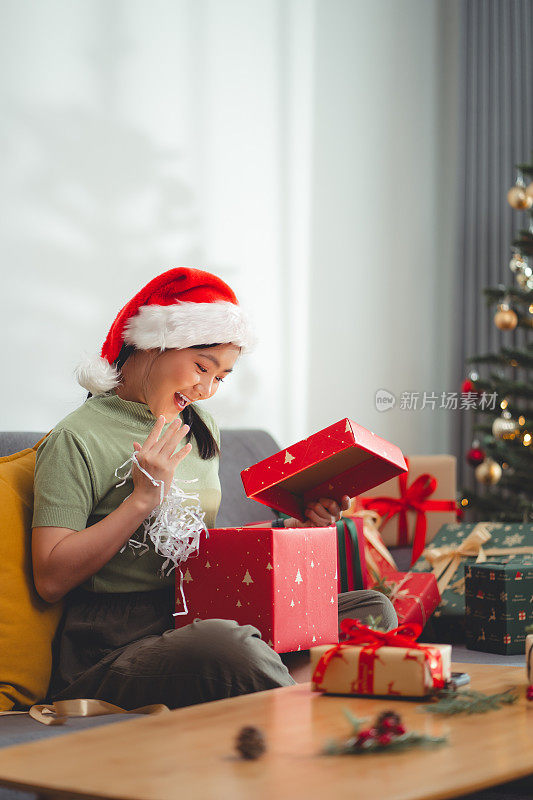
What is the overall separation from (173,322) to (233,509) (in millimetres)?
605

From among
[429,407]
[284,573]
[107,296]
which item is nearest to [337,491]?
[284,573]

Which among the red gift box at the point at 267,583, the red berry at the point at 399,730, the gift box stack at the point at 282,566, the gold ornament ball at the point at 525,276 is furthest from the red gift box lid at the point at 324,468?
the gold ornament ball at the point at 525,276

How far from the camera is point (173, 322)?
162cm

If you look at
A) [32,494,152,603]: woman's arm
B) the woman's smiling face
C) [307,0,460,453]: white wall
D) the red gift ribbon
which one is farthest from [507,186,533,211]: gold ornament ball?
[32,494,152,603]: woman's arm

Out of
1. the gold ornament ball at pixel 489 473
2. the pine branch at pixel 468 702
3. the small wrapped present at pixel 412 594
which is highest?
the pine branch at pixel 468 702

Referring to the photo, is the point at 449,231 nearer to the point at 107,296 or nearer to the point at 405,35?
the point at 405,35

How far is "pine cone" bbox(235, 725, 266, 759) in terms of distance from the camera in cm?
84

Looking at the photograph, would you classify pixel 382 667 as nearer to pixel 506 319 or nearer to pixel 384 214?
pixel 506 319

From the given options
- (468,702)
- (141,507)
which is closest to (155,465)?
(141,507)

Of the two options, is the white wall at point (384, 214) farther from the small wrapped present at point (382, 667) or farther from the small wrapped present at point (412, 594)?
the small wrapped present at point (382, 667)

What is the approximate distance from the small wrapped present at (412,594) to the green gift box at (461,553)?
0.04 m

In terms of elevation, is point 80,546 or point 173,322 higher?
point 173,322

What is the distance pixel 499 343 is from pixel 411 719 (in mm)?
2893

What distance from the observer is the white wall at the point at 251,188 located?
218cm
